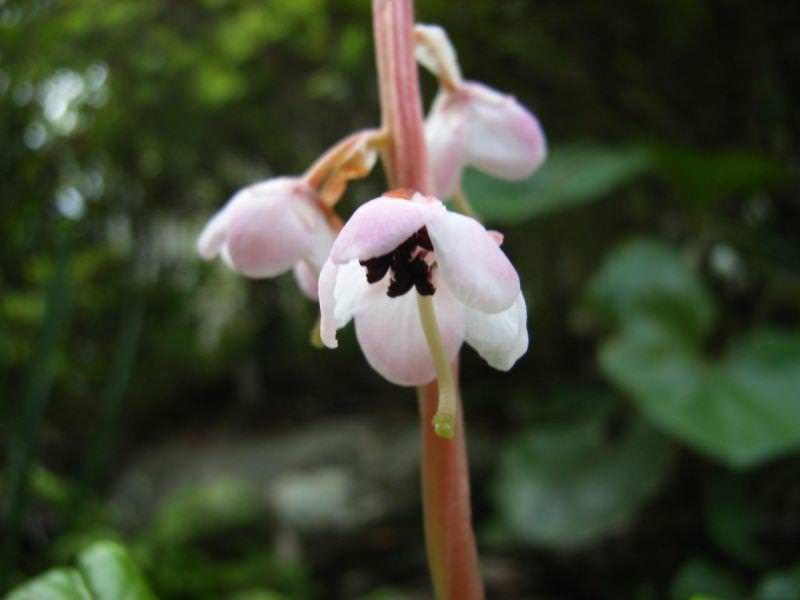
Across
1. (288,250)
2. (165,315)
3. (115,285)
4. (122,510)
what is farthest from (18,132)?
(288,250)

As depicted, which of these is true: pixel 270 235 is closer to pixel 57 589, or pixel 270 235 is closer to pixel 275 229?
pixel 275 229

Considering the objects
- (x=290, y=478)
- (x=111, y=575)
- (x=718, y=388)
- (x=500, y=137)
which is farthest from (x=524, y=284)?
(x=111, y=575)

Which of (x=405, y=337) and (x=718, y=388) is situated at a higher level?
(x=718, y=388)

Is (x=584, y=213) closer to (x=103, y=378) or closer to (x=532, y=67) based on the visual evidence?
(x=532, y=67)

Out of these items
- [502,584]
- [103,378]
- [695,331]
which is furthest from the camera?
[103,378]

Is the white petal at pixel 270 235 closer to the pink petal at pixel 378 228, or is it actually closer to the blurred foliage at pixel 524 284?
the pink petal at pixel 378 228

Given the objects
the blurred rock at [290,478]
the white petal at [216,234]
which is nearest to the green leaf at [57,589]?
the white petal at [216,234]

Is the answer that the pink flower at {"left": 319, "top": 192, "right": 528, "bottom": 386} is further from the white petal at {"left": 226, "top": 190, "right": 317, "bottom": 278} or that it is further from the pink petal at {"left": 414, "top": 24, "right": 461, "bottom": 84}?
the pink petal at {"left": 414, "top": 24, "right": 461, "bottom": 84}
